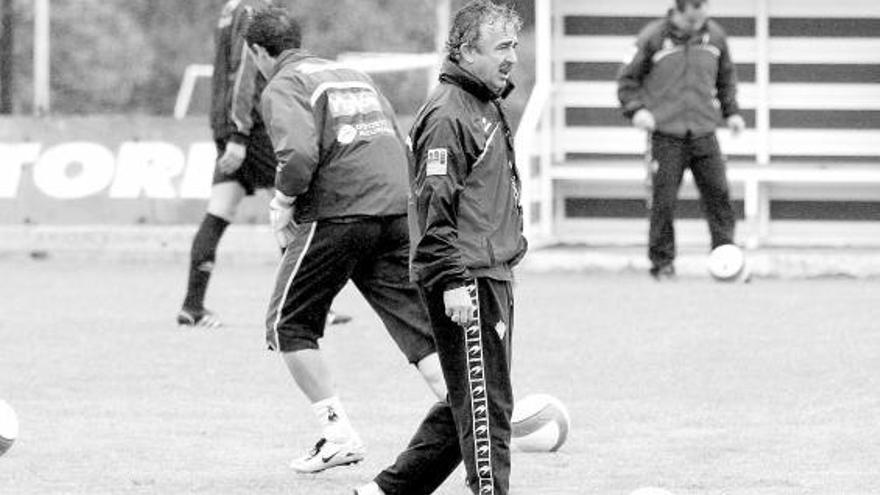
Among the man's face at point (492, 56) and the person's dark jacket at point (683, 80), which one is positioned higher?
the man's face at point (492, 56)

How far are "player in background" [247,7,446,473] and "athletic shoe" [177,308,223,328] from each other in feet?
15.6

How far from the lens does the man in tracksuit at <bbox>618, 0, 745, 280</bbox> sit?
17.0m

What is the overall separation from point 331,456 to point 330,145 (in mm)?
1253

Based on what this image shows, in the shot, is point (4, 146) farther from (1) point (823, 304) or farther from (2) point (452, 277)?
(2) point (452, 277)

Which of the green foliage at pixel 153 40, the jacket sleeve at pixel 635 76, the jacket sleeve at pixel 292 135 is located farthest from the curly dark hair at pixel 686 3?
the green foliage at pixel 153 40

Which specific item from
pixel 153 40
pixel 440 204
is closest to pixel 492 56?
pixel 440 204

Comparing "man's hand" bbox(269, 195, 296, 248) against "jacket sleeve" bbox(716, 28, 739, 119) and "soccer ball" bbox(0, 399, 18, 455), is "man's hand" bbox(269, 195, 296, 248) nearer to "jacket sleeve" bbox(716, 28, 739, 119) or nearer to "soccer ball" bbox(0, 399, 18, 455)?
"soccer ball" bbox(0, 399, 18, 455)

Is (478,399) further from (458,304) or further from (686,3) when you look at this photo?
(686,3)

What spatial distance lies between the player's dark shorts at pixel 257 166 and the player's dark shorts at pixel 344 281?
164 inches

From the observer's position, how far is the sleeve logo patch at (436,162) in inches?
293

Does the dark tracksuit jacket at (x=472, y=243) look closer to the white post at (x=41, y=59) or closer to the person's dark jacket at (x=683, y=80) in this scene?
the person's dark jacket at (x=683, y=80)

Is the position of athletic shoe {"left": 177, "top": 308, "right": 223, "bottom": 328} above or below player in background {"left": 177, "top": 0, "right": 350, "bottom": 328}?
below

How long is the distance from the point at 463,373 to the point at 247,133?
5.73 meters

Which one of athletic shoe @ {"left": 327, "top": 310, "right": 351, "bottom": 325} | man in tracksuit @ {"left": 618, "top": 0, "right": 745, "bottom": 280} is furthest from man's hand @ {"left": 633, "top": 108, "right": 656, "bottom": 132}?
athletic shoe @ {"left": 327, "top": 310, "right": 351, "bottom": 325}
